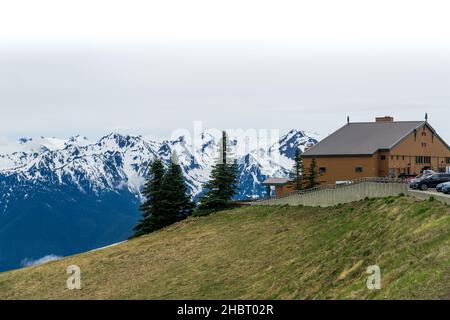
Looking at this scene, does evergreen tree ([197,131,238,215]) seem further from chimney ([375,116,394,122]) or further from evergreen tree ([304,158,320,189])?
chimney ([375,116,394,122])

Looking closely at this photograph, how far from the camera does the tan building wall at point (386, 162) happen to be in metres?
72.1

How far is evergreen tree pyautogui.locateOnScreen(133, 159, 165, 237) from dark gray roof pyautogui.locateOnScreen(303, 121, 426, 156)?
709 inches

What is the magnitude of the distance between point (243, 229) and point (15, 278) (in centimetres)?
2057

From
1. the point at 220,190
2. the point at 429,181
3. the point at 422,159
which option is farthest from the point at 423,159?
the point at 429,181

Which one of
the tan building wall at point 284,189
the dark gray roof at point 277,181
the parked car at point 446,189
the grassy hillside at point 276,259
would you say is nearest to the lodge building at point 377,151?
the tan building wall at point 284,189

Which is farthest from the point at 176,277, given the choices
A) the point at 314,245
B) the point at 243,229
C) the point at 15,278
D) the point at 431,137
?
the point at 431,137

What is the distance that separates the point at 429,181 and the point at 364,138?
28.2m

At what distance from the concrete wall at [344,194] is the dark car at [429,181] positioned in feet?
4.59

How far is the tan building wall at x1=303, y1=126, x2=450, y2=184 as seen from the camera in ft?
237

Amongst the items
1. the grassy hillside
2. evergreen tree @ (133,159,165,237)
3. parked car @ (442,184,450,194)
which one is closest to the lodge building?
the grassy hillside

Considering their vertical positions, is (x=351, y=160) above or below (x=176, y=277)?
above
